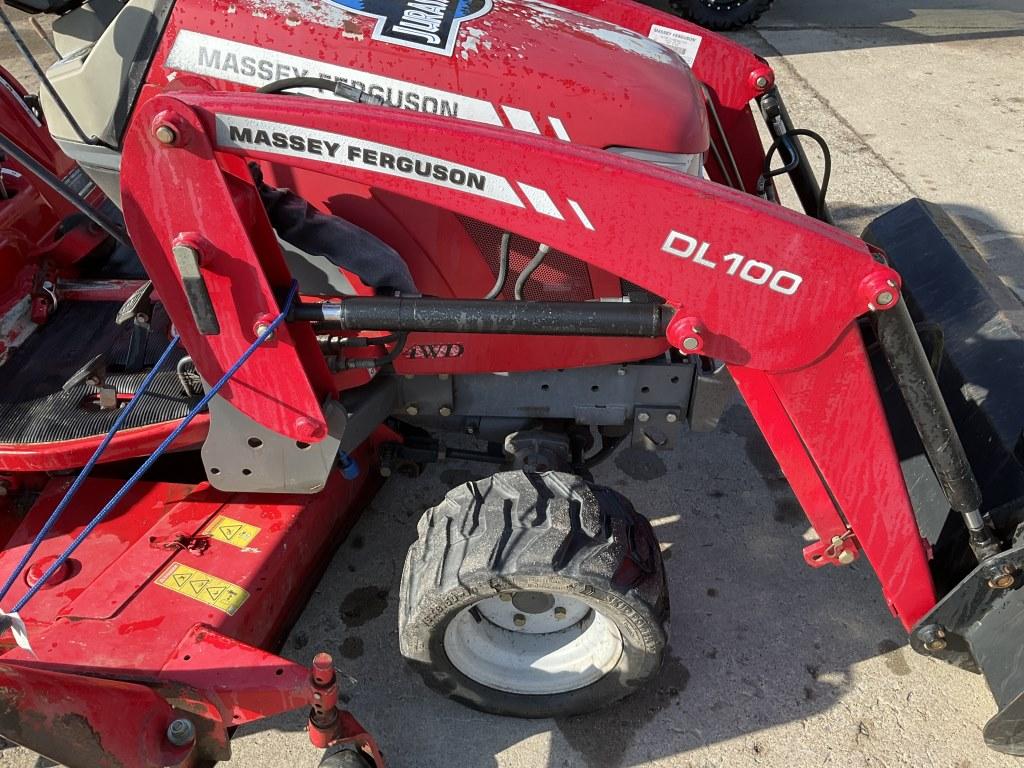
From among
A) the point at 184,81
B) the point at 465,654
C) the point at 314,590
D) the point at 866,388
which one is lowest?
→ the point at 314,590

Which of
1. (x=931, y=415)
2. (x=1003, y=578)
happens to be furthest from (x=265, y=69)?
(x=1003, y=578)

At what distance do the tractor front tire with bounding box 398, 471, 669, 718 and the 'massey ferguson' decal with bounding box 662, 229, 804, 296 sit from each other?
0.74 m

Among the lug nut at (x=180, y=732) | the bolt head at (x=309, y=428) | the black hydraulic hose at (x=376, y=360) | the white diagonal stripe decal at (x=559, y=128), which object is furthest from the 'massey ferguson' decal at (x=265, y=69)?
the lug nut at (x=180, y=732)

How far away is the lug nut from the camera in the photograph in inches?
84.7

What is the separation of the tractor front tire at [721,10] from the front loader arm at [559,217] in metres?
7.39

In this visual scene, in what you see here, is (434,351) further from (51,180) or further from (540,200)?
(51,180)

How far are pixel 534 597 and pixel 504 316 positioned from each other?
3.15 ft

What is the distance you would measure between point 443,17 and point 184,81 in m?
0.67

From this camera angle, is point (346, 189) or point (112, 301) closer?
point (346, 189)

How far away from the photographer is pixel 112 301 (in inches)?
126

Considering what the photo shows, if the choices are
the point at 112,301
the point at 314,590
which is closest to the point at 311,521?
the point at 314,590

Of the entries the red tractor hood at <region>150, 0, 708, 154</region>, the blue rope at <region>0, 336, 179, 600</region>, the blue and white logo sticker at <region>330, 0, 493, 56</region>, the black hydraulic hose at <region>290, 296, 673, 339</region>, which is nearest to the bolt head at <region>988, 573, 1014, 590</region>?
the black hydraulic hose at <region>290, 296, 673, 339</region>

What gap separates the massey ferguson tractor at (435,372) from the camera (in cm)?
180

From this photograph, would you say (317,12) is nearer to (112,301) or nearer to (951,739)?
(112,301)
